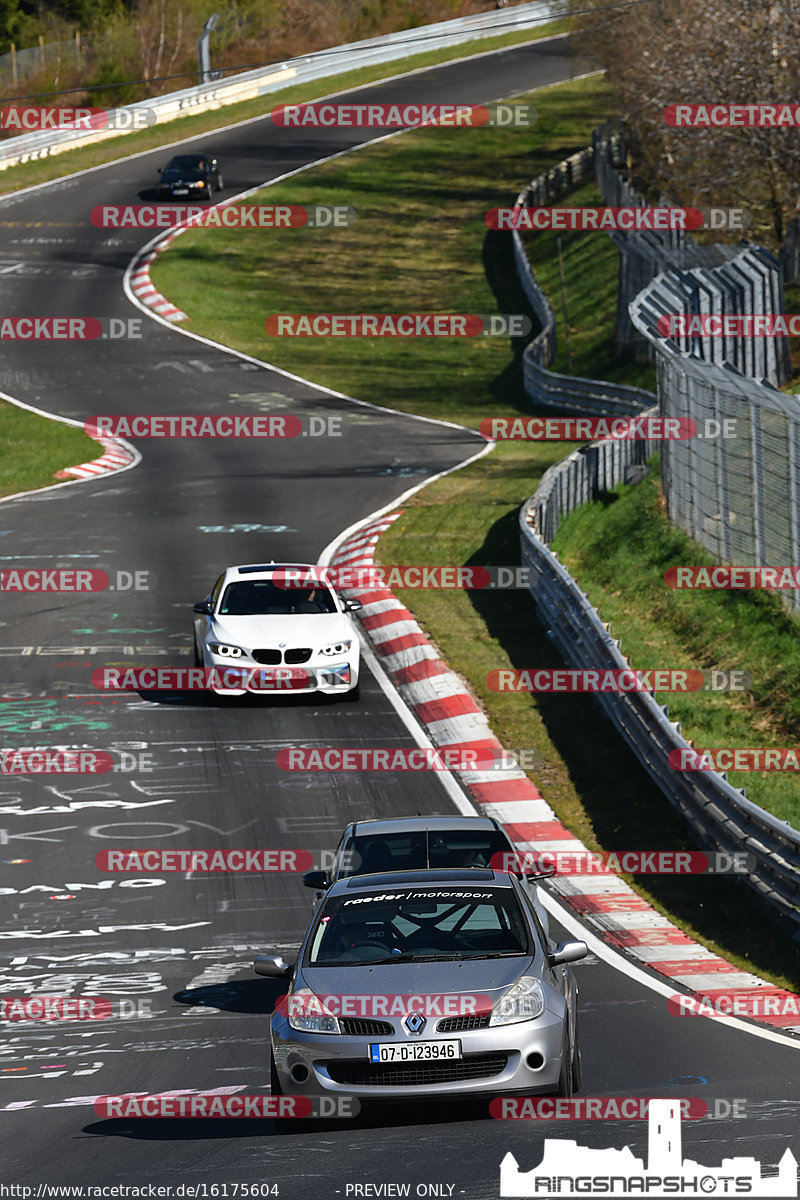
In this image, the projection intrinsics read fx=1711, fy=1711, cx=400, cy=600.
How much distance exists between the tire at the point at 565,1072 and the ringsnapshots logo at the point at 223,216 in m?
51.3

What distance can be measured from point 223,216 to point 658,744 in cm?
4504

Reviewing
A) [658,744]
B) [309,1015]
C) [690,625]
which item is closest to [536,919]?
[309,1015]

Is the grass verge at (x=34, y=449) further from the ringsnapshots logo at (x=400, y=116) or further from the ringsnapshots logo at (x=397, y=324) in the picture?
the ringsnapshots logo at (x=400, y=116)

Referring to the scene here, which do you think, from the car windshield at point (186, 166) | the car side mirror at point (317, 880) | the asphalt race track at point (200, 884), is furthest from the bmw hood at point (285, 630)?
the car windshield at point (186, 166)

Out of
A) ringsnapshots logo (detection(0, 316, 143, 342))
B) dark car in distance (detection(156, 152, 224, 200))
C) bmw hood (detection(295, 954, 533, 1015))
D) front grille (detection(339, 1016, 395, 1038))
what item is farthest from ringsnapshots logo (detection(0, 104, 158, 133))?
front grille (detection(339, 1016, 395, 1038))

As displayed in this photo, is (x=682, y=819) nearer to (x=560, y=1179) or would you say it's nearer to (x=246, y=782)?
(x=246, y=782)

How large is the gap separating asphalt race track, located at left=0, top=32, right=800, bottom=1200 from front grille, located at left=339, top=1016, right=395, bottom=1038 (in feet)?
1.38

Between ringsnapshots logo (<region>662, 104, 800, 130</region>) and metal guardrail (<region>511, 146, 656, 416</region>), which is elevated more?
ringsnapshots logo (<region>662, 104, 800, 130</region>)

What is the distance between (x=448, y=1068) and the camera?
884 cm

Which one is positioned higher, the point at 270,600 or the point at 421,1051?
the point at 421,1051

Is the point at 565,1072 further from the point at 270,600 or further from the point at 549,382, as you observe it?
the point at 549,382

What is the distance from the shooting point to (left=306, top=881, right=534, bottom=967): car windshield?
31.6ft

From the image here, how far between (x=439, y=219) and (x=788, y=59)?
84.8 feet

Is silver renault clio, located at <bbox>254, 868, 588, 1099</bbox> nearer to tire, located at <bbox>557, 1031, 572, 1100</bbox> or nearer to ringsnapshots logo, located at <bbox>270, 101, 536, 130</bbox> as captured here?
tire, located at <bbox>557, 1031, 572, 1100</bbox>
